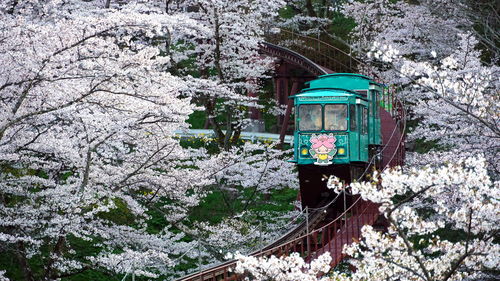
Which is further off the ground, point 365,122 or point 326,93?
point 326,93

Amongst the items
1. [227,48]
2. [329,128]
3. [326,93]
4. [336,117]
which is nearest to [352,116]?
[336,117]

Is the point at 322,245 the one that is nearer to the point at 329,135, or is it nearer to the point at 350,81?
the point at 329,135

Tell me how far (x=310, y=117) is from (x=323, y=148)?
0.76 m

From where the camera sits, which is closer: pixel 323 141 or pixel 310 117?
pixel 323 141

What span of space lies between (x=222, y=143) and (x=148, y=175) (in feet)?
26.1

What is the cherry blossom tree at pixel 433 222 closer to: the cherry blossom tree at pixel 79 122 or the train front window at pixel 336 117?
the cherry blossom tree at pixel 79 122

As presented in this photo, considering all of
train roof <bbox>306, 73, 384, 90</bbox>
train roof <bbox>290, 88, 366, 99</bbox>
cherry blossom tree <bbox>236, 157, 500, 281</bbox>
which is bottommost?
cherry blossom tree <bbox>236, 157, 500, 281</bbox>

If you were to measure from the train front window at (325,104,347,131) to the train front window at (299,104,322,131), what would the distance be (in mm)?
177

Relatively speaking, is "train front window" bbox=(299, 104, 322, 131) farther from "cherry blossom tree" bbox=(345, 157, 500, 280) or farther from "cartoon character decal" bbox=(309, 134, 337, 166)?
"cherry blossom tree" bbox=(345, 157, 500, 280)

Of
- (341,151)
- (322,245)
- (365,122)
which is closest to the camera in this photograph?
(322,245)

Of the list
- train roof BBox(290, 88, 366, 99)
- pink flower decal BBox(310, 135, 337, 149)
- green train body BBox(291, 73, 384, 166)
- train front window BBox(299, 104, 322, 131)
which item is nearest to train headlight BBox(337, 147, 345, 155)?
green train body BBox(291, 73, 384, 166)

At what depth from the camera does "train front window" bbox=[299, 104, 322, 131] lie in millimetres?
17312

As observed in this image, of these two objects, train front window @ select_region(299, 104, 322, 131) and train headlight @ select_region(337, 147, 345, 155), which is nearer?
train headlight @ select_region(337, 147, 345, 155)

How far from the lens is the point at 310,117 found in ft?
57.0
